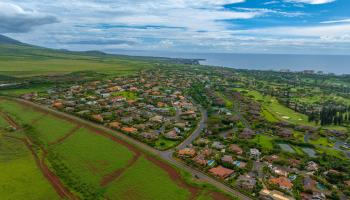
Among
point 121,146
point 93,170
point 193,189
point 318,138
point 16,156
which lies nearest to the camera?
point 193,189

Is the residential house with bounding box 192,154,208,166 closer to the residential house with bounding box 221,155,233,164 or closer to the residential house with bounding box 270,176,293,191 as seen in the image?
the residential house with bounding box 221,155,233,164

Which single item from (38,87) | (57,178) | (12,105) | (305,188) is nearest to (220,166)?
(305,188)

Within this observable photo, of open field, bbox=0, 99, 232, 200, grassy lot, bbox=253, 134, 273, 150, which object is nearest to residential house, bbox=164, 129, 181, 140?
open field, bbox=0, 99, 232, 200

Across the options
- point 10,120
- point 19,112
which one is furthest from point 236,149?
point 19,112

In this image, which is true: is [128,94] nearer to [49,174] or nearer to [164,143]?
[164,143]

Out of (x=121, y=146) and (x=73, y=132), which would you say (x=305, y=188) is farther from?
(x=73, y=132)

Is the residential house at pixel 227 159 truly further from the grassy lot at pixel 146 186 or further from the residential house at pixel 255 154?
the grassy lot at pixel 146 186
